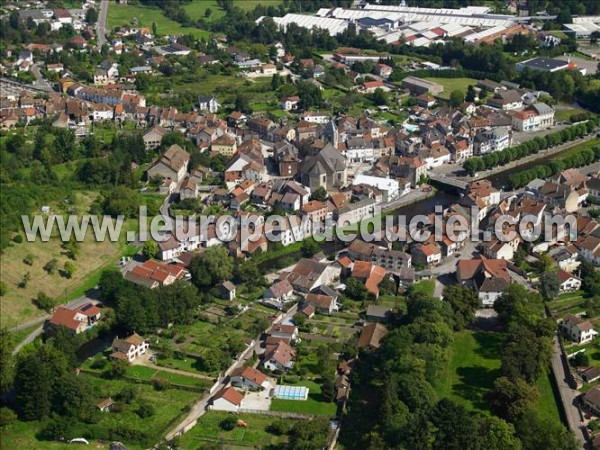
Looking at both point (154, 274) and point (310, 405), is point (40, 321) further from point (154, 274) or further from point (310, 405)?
point (310, 405)

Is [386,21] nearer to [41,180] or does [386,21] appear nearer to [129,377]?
[41,180]

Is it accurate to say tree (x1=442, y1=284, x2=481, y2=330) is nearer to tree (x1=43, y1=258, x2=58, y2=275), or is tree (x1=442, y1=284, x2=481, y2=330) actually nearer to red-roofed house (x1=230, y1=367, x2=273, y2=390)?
red-roofed house (x1=230, y1=367, x2=273, y2=390)

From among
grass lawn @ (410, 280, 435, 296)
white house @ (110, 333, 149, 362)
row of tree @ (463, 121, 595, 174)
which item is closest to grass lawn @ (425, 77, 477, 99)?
row of tree @ (463, 121, 595, 174)

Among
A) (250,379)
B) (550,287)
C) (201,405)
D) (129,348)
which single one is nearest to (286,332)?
(250,379)

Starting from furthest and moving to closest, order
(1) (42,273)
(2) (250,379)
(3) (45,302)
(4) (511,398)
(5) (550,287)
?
1. (1) (42,273)
2. (3) (45,302)
3. (5) (550,287)
4. (2) (250,379)
5. (4) (511,398)

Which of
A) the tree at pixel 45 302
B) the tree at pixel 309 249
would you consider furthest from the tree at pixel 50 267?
the tree at pixel 309 249

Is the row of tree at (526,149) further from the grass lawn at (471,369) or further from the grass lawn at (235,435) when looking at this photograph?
the grass lawn at (235,435)
